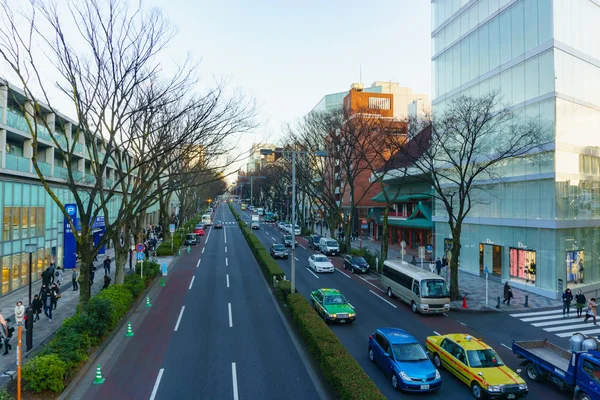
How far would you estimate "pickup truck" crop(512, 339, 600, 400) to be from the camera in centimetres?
1080

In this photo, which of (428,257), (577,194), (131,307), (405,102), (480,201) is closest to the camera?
(131,307)

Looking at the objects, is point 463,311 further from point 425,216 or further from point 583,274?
point 425,216

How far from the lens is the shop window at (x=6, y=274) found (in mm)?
23281

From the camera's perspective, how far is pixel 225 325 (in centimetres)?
1852

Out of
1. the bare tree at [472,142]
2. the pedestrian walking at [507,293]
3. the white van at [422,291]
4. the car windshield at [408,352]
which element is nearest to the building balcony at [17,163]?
the car windshield at [408,352]

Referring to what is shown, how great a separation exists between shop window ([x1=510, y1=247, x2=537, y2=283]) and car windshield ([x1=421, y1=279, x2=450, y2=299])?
10.3 m

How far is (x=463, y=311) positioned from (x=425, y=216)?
23.0 meters

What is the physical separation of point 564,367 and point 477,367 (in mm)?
2682

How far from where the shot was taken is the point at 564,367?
40.1 ft

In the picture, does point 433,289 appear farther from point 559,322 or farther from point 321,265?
point 321,265

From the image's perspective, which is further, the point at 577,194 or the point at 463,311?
the point at 577,194

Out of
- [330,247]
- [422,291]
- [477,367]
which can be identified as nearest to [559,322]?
[422,291]

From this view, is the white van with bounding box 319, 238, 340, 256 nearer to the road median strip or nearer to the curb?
the curb

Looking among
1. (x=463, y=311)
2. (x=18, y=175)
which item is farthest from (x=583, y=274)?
(x=18, y=175)
